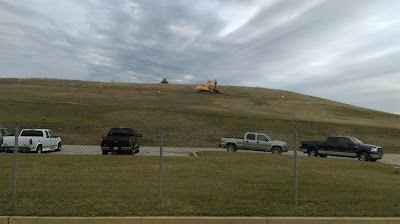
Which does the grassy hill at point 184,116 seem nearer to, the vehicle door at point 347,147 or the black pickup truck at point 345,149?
the black pickup truck at point 345,149

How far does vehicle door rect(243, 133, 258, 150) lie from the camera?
34031 millimetres

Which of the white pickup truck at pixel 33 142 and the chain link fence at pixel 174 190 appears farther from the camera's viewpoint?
the white pickup truck at pixel 33 142

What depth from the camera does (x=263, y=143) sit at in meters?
33.9

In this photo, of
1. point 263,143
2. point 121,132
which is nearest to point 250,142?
point 263,143

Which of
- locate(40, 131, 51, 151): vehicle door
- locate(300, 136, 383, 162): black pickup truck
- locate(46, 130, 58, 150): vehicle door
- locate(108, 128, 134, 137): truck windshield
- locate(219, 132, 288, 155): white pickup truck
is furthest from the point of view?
locate(219, 132, 288, 155): white pickup truck

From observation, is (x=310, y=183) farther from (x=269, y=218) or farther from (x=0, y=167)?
(x=0, y=167)

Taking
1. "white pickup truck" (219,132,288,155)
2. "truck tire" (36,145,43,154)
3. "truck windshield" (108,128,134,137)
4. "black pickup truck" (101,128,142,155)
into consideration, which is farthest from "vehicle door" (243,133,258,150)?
"truck tire" (36,145,43,154)

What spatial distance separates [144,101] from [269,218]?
6197 centimetres

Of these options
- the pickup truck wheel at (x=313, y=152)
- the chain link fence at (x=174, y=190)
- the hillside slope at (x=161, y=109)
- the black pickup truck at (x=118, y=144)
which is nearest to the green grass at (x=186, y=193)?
the chain link fence at (x=174, y=190)

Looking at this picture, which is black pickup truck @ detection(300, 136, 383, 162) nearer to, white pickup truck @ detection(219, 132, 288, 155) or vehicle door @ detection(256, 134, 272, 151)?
white pickup truck @ detection(219, 132, 288, 155)

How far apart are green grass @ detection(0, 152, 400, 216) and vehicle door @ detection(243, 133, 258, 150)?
17.9 meters

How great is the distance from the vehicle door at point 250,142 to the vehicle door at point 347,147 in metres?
6.26

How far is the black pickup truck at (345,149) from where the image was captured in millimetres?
29875

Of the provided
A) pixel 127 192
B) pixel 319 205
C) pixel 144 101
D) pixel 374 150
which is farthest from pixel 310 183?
pixel 144 101
